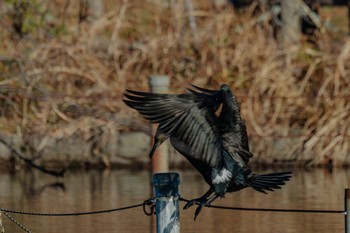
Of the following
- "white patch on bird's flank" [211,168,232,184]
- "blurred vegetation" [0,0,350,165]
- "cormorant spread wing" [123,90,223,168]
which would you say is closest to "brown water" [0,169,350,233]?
"blurred vegetation" [0,0,350,165]

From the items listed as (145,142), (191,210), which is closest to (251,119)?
(145,142)

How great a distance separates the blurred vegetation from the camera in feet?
48.9

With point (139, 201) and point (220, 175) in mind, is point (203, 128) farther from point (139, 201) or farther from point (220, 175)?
point (139, 201)

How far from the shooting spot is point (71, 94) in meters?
15.4

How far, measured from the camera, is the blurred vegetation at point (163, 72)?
14.9 m

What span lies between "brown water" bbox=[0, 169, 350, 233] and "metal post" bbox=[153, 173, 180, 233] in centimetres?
283

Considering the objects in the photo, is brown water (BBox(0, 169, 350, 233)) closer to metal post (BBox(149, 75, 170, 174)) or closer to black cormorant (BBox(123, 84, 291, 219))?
metal post (BBox(149, 75, 170, 174))

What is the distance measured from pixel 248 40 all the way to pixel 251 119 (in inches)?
83.0

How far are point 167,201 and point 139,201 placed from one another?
477 cm

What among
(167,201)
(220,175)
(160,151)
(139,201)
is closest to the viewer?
(167,201)

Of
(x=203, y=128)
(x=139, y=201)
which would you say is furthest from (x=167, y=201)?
(x=139, y=201)

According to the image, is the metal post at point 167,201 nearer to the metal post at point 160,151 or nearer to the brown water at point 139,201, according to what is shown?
the brown water at point 139,201

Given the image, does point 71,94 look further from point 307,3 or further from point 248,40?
point 307,3

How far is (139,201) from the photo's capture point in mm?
11703
